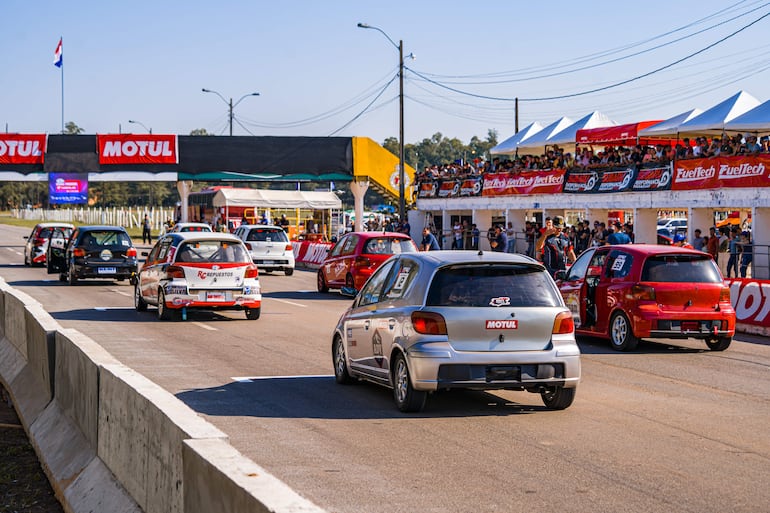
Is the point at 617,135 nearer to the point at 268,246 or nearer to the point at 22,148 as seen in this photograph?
the point at 268,246

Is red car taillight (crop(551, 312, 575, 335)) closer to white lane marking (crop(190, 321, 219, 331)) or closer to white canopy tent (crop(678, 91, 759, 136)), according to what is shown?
white lane marking (crop(190, 321, 219, 331))

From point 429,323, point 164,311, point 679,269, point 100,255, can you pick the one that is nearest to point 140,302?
point 164,311

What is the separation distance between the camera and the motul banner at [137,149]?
57.0 meters

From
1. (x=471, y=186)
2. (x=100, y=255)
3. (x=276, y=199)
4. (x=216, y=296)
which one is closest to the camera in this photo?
(x=216, y=296)

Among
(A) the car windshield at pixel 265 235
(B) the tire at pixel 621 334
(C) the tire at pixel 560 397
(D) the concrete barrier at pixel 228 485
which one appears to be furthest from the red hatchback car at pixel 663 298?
(A) the car windshield at pixel 265 235

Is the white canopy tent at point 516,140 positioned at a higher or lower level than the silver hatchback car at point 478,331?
higher

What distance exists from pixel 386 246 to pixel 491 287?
54.8 feet

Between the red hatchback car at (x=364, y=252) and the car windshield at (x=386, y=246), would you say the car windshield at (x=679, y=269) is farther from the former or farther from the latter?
the car windshield at (x=386, y=246)

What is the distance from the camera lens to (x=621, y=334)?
1714cm

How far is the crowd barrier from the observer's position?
4836 millimetres

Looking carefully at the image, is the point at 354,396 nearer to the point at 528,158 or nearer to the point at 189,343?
the point at 189,343

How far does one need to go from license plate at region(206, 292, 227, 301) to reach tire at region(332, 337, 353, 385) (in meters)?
7.57

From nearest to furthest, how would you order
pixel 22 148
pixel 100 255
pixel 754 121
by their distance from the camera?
pixel 100 255 → pixel 754 121 → pixel 22 148

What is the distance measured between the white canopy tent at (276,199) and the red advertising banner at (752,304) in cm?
4982
